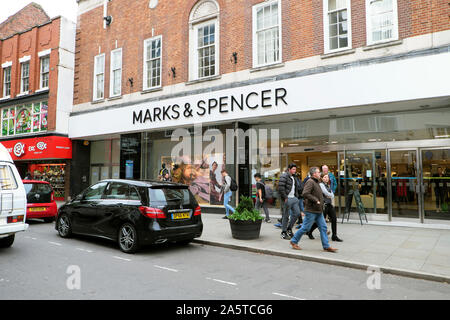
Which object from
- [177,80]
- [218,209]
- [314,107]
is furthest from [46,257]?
[177,80]

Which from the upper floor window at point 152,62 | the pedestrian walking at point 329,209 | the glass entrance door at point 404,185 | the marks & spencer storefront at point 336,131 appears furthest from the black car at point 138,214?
the upper floor window at point 152,62

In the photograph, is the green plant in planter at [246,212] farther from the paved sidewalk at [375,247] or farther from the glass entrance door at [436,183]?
the glass entrance door at [436,183]

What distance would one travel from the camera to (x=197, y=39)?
13758mm

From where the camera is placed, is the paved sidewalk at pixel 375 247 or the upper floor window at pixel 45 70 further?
the upper floor window at pixel 45 70

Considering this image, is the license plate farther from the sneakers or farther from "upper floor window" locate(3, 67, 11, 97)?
"upper floor window" locate(3, 67, 11, 97)

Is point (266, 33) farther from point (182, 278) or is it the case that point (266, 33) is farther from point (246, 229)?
point (182, 278)

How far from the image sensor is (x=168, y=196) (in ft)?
22.4

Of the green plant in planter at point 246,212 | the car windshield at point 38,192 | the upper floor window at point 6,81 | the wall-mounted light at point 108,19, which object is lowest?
the green plant in planter at point 246,212

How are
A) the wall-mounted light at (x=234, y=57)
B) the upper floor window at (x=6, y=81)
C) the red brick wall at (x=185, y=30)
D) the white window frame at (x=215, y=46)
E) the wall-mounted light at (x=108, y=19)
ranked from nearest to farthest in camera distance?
1. the red brick wall at (x=185, y=30)
2. the wall-mounted light at (x=234, y=57)
3. the white window frame at (x=215, y=46)
4. the wall-mounted light at (x=108, y=19)
5. the upper floor window at (x=6, y=81)

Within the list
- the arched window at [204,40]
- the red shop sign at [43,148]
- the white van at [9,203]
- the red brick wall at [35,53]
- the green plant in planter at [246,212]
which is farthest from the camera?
the red brick wall at [35,53]

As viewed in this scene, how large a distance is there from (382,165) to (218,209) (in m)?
6.37

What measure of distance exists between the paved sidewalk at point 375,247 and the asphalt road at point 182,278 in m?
0.23

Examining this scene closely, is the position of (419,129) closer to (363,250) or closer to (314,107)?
(314,107)

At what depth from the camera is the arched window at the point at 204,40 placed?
1312 centimetres
